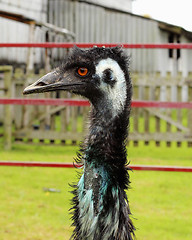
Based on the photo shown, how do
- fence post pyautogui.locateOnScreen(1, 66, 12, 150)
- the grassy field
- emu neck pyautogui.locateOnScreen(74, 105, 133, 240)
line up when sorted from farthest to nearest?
fence post pyautogui.locateOnScreen(1, 66, 12, 150) → the grassy field → emu neck pyautogui.locateOnScreen(74, 105, 133, 240)

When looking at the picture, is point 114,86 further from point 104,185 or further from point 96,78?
point 104,185

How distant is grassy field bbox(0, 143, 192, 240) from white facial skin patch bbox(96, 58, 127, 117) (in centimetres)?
55

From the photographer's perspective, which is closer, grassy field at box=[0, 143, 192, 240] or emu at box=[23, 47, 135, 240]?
emu at box=[23, 47, 135, 240]

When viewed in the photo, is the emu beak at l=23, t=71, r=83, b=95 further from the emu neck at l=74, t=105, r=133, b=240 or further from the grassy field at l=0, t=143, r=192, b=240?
the grassy field at l=0, t=143, r=192, b=240

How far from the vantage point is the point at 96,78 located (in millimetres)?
1932

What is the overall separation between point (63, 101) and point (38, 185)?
Answer: 77.5 inches

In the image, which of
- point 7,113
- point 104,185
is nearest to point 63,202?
point 104,185

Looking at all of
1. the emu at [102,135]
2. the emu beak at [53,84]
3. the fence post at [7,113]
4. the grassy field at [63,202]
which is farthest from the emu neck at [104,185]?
the fence post at [7,113]

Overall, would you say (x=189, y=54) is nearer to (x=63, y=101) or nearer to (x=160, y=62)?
(x=160, y=62)

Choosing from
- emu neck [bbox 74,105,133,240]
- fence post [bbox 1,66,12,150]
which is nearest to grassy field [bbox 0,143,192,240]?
emu neck [bbox 74,105,133,240]

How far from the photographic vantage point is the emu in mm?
1867

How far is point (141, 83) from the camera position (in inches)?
297

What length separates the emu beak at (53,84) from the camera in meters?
1.89

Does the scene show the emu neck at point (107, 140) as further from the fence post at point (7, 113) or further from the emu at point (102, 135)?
the fence post at point (7, 113)
